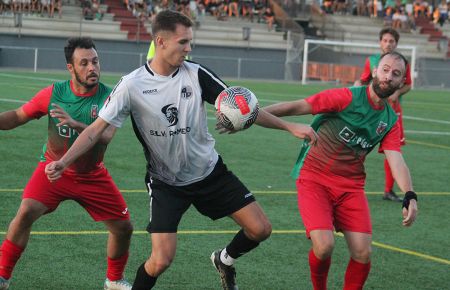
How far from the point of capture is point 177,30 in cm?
682

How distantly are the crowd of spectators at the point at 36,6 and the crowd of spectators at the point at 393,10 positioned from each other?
15338 mm

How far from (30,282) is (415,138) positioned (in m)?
13.6

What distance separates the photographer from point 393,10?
53.5 meters

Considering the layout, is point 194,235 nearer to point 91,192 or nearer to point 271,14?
point 91,192

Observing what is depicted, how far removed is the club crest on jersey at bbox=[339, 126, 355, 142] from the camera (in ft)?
24.8

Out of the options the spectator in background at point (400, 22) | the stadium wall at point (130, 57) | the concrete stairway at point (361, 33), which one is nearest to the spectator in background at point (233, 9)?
the stadium wall at point (130, 57)

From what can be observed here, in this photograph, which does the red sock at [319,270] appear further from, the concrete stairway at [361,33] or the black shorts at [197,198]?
the concrete stairway at [361,33]

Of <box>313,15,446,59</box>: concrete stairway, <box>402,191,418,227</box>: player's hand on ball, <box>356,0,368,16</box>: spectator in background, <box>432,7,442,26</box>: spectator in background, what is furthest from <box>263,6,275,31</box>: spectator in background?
<box>402,191,418,227</box>: player's hand on ball

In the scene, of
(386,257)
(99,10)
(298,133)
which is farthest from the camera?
(99,10)

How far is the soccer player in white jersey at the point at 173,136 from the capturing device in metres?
6.74

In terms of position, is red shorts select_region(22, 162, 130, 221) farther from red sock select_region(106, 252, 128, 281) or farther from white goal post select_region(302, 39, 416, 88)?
white goal post select_region(302, 39, 416, 88)

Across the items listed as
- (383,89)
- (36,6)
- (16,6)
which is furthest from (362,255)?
(36,6)

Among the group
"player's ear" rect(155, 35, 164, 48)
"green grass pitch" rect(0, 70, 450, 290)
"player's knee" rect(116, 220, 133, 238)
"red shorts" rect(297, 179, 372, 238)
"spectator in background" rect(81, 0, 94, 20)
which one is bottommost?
"green grass pitch" rect(0, 70, 450, 290)

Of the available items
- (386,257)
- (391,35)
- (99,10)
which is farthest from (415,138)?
(99,10)
